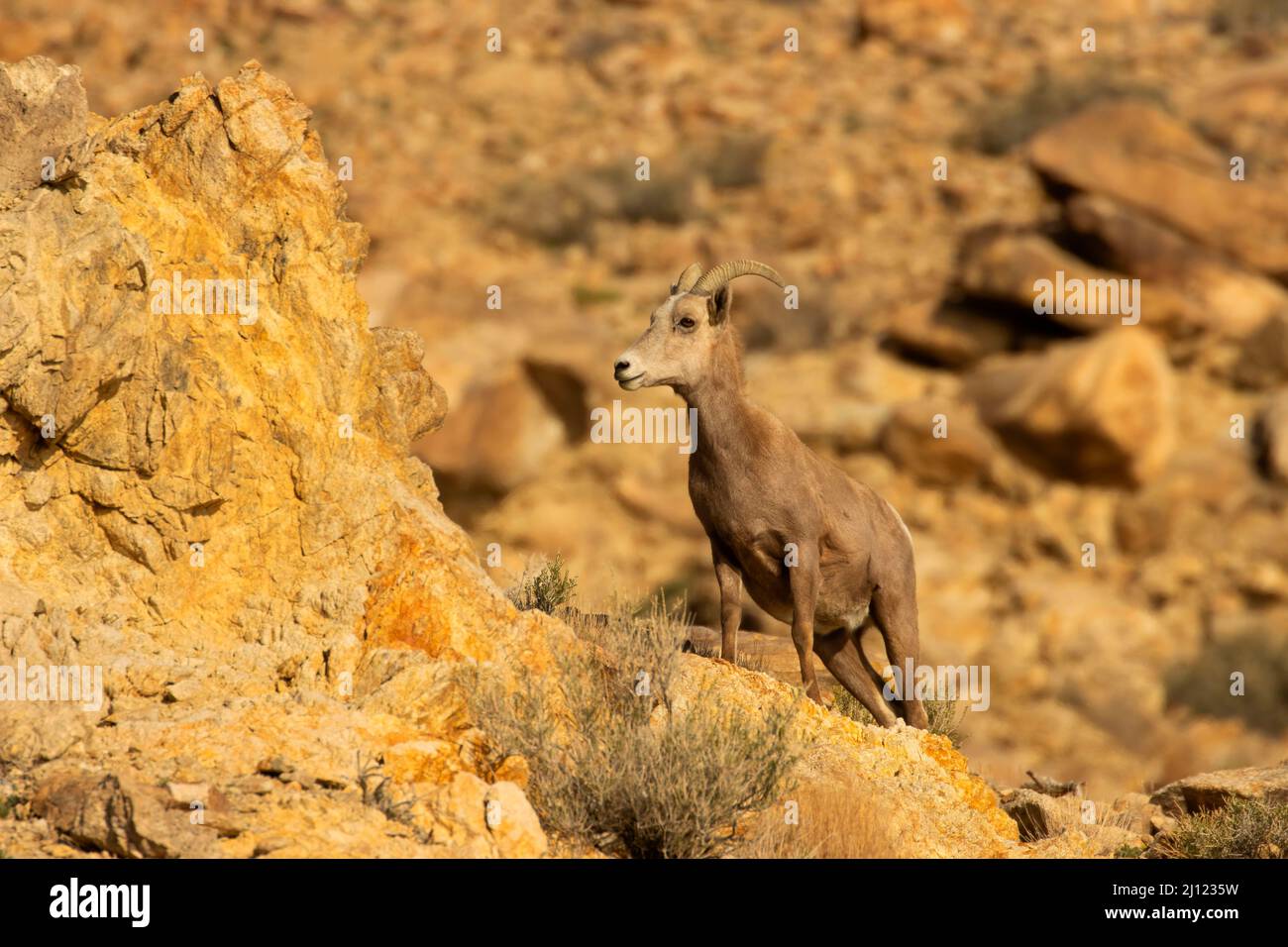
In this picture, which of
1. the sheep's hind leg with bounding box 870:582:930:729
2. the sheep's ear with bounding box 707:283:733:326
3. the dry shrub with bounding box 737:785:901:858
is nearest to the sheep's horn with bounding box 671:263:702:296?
the sheep's ear with bounding box 707:283:733:326

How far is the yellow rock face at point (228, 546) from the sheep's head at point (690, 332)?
1.59m

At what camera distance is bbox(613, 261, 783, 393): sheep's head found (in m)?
8.51

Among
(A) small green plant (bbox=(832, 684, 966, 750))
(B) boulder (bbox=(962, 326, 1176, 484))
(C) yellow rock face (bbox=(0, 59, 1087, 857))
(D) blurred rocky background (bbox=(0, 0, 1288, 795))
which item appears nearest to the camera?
(C) yellow rock face (bbox=(0, 59, 1087, 857))

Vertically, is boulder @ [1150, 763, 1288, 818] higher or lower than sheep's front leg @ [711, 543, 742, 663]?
lower

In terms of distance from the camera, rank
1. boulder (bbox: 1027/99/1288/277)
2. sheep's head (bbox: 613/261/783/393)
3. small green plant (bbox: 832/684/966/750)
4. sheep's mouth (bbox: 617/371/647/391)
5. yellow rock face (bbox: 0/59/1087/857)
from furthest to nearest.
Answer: boulder (bbox: 1027/99/1288/277) < small green plant (bbox: 832/684/966/750) < sheep's head (bbox: 613/261/783/393) < sheep's mouth (bbox: 617/371/647/391) < yellow rock face (bbox: 0/59/1087/857)

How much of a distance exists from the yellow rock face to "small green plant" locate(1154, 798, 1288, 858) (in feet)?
3.48

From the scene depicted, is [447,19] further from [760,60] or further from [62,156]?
[62,156]

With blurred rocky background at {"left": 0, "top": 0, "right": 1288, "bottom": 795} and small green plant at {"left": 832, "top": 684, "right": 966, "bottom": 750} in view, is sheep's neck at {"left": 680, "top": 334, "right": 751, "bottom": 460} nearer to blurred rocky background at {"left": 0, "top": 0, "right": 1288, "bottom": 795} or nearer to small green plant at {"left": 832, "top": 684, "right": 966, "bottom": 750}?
small green plant at {"left": 832, "top": 684, "right": 966, "bottom": 750}

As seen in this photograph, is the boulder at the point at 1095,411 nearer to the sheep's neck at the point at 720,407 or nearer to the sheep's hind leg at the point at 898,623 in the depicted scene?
the sheep's hind leg at the point at 898,623

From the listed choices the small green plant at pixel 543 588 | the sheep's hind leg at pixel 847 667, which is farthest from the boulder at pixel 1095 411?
the small green plant at pixel 543 588

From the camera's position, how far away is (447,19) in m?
32.4

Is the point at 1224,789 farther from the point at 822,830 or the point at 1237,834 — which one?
the point at 822,830

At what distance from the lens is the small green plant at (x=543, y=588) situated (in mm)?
9031

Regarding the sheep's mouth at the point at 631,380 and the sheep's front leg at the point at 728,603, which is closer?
the sheep's mouth at the point at 631,380
